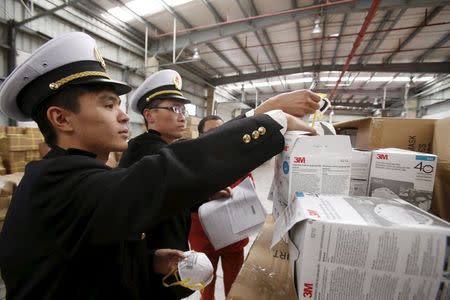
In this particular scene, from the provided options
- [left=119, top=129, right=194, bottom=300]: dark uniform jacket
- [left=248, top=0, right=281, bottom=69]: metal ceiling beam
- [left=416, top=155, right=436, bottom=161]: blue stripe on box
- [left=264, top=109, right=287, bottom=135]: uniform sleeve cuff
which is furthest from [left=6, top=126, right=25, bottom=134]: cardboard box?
[left=416, top=155, right=436, bottom=161]: blue stripe on box

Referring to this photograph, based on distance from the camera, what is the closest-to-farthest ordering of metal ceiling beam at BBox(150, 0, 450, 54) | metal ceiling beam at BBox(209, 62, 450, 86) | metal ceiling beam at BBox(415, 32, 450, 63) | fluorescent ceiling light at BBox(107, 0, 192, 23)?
1. metal ceiling beam at BBox(150, 0, 450, 54)
2. fluorescent ceiling light at BBox(107, 0, 192, 23)
3. metal ceiling beam at BBox(415, 32, 450, 63)
4. metal ceiling beam at BBox(209, 62, 450, 86)

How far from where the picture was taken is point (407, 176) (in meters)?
0.74

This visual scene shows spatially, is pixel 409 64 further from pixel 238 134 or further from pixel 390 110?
pixel 238 134

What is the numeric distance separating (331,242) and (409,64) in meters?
7.96

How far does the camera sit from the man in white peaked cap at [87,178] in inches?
18.8

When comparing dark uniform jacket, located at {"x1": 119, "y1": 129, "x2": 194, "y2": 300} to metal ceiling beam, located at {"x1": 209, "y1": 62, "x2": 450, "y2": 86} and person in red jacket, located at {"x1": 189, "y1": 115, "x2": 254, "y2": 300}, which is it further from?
metal ceiling beam, located at {"x1": 209, "y1": 62, "x2": 450, "y2": 86}

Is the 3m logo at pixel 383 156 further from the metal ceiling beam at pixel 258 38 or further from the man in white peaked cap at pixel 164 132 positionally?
the metal ceiling beam at pixel 258 38

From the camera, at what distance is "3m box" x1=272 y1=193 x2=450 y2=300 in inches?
17.7

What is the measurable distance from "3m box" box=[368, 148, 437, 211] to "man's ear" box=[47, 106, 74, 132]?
0.94 meters

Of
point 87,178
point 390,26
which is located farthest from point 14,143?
point 390,26

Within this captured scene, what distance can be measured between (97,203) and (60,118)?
1.09 feet

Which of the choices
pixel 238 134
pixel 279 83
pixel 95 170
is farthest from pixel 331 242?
pixel 279 83

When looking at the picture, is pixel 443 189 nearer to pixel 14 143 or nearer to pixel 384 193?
pixel 384 193

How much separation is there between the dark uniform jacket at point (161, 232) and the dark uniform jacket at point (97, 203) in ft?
1.11
